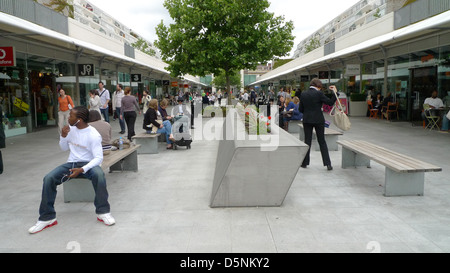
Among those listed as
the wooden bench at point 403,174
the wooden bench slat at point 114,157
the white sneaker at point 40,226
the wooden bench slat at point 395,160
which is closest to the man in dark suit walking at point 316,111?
the wooden bench slat at point 395,160

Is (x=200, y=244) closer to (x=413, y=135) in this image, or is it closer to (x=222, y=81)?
(x=413, y=135)

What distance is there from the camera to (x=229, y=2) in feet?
64.5

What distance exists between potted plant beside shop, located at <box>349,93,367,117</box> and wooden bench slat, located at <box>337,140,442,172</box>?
45.6 feet

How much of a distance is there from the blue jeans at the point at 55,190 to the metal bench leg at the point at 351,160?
466 cm

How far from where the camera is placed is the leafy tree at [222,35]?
19672 millimetres

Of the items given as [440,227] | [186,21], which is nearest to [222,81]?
[186,21]

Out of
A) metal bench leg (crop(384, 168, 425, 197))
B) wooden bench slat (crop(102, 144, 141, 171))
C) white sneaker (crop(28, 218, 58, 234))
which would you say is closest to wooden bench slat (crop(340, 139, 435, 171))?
metal bench leg (crop(384, 168, 425, 197))

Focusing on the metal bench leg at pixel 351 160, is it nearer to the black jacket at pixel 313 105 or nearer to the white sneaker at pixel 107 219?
the black jacket at pixel 313 105

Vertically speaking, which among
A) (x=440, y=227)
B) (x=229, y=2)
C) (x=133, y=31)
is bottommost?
(x=440, y=227)

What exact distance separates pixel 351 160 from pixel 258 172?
330 cm

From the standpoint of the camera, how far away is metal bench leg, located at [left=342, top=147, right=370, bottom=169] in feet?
24.0

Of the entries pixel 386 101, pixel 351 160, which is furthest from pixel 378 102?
pixel 351 160

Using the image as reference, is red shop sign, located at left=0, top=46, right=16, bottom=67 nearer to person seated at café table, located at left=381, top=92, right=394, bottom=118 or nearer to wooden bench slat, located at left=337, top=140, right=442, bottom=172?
wooden bench slat, located at left=337, top=140, right=442, bottom=172

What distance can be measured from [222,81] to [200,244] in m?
117
